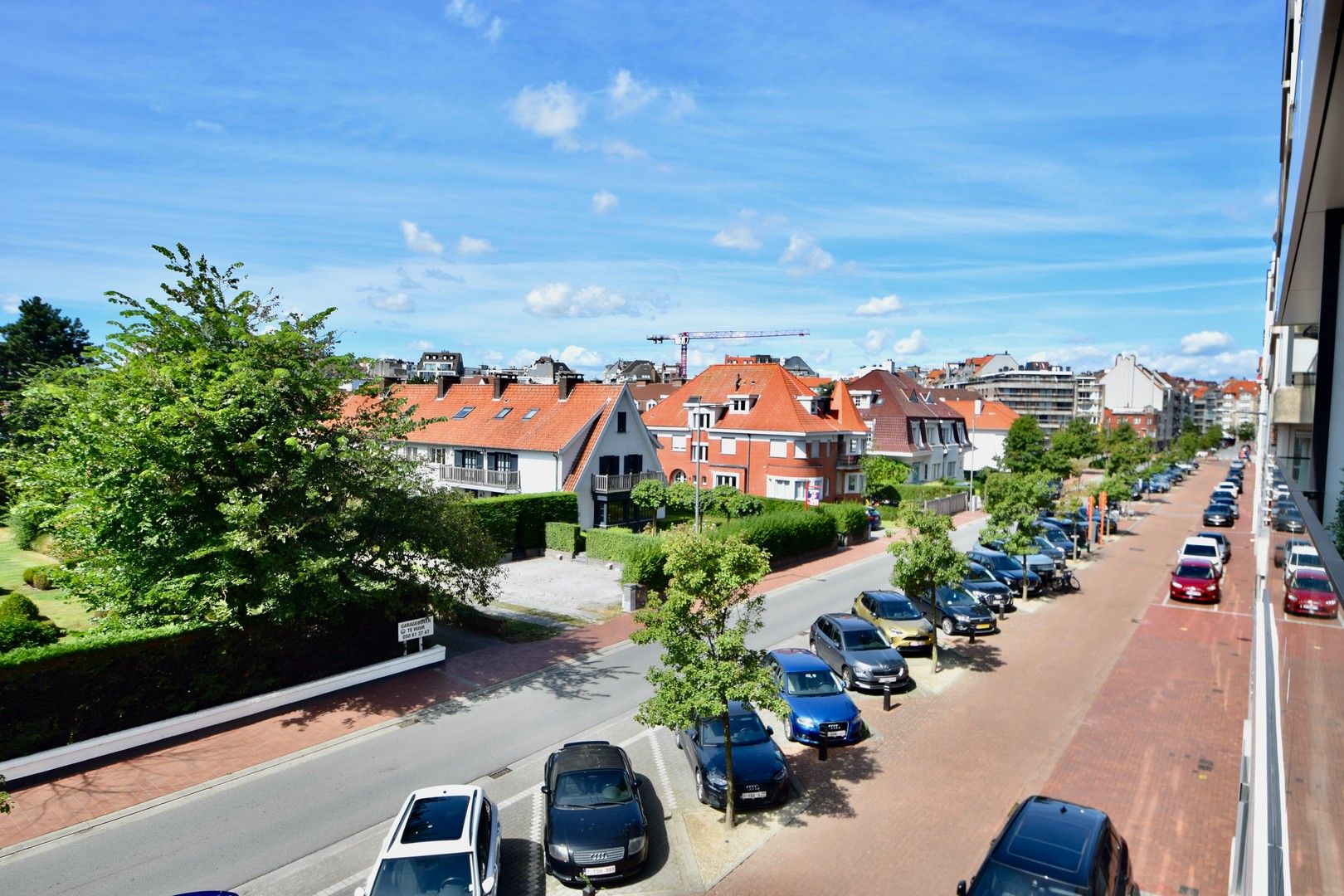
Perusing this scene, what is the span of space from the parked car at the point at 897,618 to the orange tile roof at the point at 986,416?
59022 millimetres

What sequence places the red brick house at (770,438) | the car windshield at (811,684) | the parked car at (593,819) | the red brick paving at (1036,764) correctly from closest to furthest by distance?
the parked car at (593,819) < the red brick paving at (1036,764) < the car windshield at (811,684) < the red brick house at (770,438)

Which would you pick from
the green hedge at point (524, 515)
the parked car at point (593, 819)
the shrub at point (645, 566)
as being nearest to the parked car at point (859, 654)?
the shrub at point (645, 566)

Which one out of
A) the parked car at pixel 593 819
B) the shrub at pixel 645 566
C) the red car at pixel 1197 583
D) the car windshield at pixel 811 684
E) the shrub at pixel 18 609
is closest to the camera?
the parked car at pixel 593 819

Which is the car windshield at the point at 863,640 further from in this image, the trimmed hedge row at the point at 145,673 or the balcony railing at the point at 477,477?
the balcony railing at the point at 477,477

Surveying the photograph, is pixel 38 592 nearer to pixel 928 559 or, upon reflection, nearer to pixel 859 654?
pixel 859 654

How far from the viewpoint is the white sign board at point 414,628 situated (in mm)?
19203

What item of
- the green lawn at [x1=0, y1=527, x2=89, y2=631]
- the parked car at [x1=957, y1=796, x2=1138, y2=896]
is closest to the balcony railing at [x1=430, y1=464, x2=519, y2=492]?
the green lawn at [x1=0, y1=527, x2=89, y2=631]

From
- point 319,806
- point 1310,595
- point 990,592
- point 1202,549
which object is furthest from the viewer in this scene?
point 1202,549

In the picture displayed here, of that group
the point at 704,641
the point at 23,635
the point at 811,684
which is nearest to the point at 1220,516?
the point at 811,684

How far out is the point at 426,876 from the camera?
9.86m

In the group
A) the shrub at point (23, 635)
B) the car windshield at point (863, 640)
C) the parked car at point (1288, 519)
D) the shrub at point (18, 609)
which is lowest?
the car windshield at point (863, 640)

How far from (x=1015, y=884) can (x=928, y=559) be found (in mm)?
10861

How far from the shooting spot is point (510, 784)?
14.1 meters

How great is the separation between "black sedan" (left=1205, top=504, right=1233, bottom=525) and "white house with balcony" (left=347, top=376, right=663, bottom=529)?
113 feet
